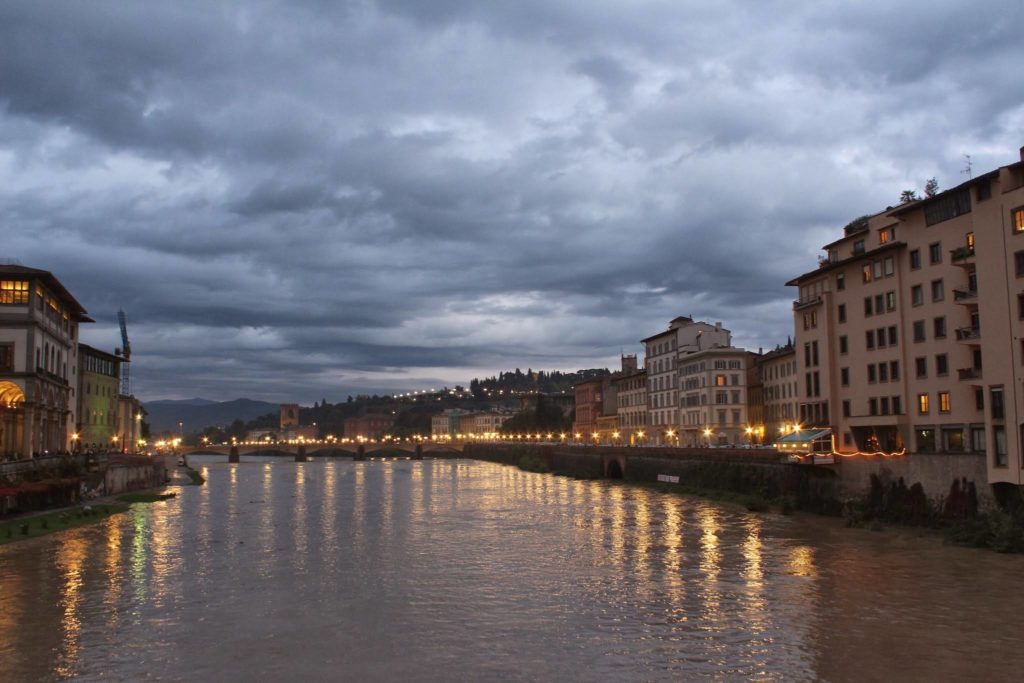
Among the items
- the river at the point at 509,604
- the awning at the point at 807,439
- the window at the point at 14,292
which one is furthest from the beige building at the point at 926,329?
the window at the point at 14,292

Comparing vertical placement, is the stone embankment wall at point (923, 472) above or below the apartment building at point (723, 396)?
below

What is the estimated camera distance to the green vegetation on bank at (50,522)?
151 ft

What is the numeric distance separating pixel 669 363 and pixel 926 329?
227 feet

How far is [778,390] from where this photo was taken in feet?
338

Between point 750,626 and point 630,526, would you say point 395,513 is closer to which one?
point 630,526

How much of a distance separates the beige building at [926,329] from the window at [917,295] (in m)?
0.08

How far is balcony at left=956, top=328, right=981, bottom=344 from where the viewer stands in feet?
151

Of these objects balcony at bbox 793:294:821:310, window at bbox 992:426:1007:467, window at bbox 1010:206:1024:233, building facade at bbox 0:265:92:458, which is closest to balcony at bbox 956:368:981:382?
window at bbox 992:426:1007:467

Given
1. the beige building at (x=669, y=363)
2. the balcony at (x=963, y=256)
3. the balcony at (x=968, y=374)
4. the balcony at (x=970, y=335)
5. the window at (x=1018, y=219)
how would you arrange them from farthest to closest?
1. the beige building at (x=669, y=363)
2. the balcony at (x=963, y=256)
3. the balcony at (x=968, y=374)
4. the balcony at (x=970, y=335)
5. the window at (x=1018, y=219)

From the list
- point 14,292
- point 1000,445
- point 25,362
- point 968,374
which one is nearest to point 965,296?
point 968,374

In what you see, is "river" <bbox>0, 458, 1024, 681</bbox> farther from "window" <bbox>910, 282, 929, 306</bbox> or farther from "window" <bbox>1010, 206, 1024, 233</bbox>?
"window" <bbox>1010, 206, 1024, 233</bbox>

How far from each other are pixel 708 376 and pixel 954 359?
2292 inches

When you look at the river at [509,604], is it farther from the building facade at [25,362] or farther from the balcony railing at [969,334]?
the building facade at [25,362]

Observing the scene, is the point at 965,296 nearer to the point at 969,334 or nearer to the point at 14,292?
the point at 969,334
